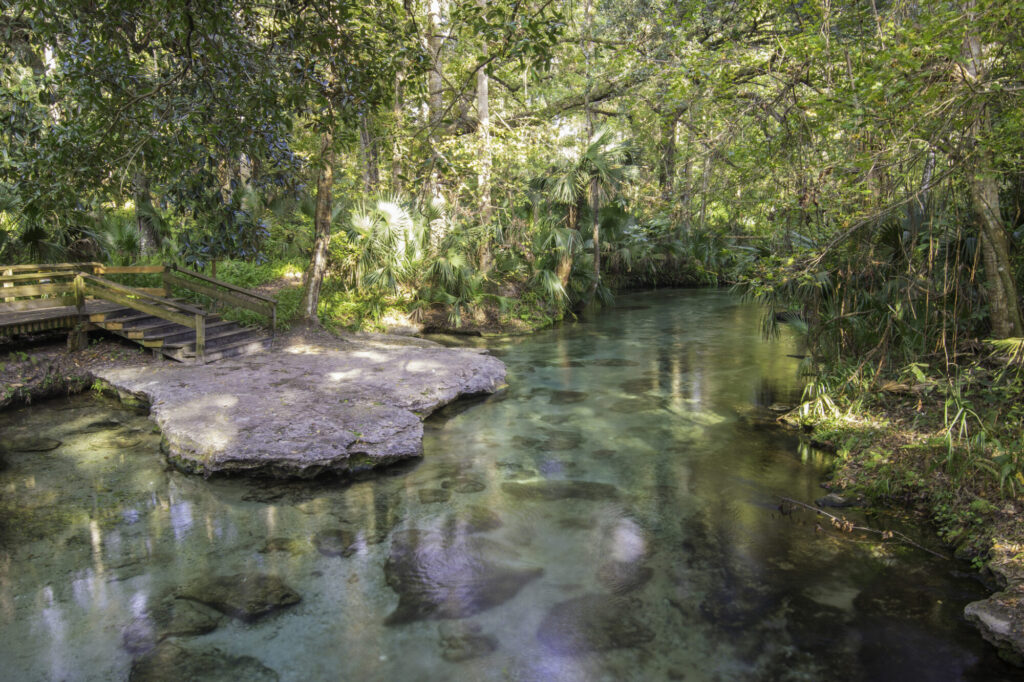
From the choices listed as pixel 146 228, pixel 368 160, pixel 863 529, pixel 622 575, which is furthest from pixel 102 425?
pixel 863 529

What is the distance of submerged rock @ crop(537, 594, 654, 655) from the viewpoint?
4242mm

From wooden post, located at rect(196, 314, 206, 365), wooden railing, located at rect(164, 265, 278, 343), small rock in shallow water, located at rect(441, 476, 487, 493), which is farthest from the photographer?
wooden railing, located at rect(164, 265, 278, 343)

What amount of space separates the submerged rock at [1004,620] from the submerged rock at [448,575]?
290cm

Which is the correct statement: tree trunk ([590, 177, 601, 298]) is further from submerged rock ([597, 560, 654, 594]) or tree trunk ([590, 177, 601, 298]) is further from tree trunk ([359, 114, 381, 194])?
submerged rock ([597, 560, 654, 594])

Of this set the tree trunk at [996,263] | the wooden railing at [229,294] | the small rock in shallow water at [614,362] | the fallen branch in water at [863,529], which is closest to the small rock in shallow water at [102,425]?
the wooden railing at [229,294]

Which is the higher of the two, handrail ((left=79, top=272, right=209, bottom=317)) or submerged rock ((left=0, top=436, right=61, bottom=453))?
handrail ((left=79, top=272, right=209, bottom=317))

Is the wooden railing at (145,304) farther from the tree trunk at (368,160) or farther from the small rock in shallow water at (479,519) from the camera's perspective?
the small rock in shallow water at (479,519)

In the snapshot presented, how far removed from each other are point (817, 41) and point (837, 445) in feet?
13.3

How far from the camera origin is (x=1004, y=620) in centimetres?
411

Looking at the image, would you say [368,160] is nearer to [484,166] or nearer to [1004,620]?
[484,166]

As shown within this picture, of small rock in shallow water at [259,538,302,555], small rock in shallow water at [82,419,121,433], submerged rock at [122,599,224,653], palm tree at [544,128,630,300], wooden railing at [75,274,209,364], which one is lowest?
submerged rock at [122,599,224,653]

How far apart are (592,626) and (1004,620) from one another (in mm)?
2532

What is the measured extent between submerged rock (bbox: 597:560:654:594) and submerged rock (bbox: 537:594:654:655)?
154 millimetres

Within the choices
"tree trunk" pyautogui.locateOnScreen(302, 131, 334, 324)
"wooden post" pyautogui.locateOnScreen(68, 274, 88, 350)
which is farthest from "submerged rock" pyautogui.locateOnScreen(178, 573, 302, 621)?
"tree trunk" pyautogui.locateOnScreen(302, 131, 334, 324)
